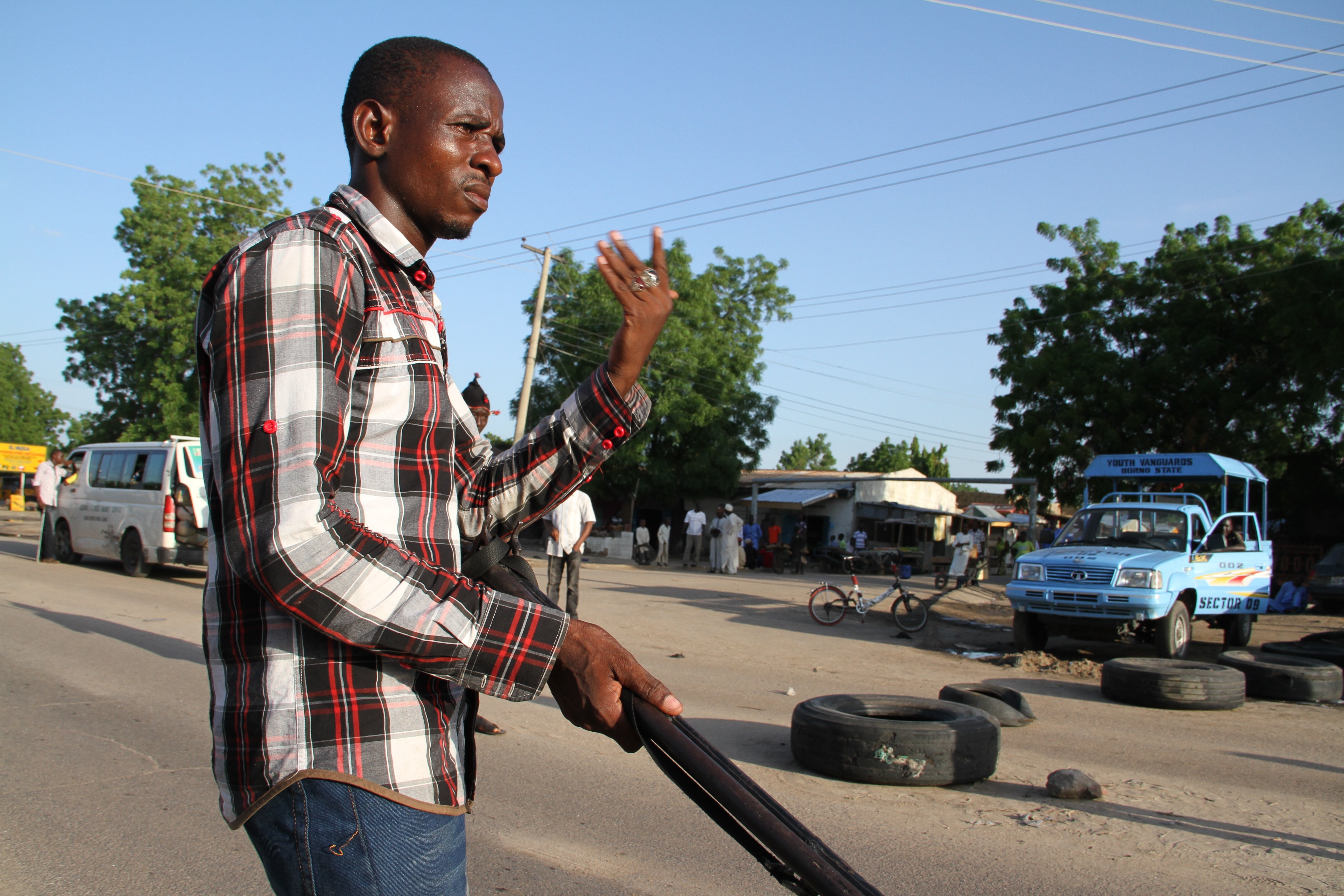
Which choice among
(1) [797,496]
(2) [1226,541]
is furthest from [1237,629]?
(1) [797,496]

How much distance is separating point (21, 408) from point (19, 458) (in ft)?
74.7

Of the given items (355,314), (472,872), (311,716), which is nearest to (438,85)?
(355,314)

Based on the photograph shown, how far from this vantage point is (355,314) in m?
1.31

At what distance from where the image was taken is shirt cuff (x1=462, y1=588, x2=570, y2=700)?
1249 millimetres

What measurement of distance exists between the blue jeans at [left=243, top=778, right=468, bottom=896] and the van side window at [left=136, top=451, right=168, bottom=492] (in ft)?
53.6

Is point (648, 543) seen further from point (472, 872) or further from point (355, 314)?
point (355, 314)

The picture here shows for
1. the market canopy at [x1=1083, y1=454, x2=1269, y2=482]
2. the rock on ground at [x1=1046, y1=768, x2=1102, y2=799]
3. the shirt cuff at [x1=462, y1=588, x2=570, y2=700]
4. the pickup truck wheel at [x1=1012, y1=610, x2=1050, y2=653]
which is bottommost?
the rock on ground at [x1=1046, y1=768, x2=1102, y2=799]

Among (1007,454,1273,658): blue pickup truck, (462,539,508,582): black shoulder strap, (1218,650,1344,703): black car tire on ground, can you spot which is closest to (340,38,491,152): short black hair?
(462,539,508,582): black shoulder strap

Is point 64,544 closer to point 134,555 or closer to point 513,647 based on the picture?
point 134,555

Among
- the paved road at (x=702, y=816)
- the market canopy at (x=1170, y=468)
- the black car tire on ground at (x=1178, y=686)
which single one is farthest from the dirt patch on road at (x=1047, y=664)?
the market canopy at (x=1170, y=468)

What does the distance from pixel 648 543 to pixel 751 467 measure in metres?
8.90

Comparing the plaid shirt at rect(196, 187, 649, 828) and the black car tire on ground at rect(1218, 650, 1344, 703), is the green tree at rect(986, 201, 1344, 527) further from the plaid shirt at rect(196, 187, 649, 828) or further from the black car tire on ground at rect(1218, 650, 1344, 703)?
the plaid shirt at rect(196, 187, 649, 828)

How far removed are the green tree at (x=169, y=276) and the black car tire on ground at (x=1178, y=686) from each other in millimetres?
34219

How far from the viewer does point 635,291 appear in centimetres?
174
